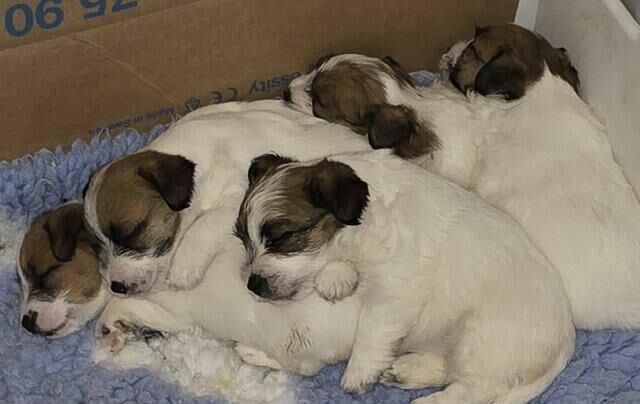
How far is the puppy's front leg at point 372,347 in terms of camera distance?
2.81 meters

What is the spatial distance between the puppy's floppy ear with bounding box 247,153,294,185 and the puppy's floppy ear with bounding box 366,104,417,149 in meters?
0.31

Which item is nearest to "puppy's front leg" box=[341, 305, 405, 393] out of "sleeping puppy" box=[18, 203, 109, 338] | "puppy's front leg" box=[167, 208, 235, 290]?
"puppy's front leg" box=[167, 208, 235, 290]

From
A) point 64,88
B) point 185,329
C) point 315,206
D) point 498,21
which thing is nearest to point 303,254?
point 315,206

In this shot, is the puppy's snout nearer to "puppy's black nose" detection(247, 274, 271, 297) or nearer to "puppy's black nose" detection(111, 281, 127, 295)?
"puppy's black nose" detection(111, 281, 127, 295)

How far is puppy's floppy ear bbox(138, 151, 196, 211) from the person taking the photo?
2.90 m

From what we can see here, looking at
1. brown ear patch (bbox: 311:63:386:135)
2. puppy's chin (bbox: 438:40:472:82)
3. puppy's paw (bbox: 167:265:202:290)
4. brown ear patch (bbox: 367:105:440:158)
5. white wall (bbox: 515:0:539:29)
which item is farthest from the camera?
white wall (bbox: 515:0:539:29)

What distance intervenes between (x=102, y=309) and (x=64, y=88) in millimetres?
695

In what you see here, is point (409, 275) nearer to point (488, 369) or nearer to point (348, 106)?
point (488, 369)

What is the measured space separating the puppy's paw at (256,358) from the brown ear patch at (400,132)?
0.71m

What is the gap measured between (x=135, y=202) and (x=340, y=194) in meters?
0.61

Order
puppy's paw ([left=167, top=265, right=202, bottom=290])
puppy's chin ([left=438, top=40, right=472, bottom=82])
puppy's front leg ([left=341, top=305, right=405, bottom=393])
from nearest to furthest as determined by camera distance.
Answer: puppy's front leg ([left=341, top=305, right=405, bottom=393])
puppy's paw ([left=167, top=265, right=202, bottom=290])
puppy's chin ([left=438, top=40, right=472, bottom=82])

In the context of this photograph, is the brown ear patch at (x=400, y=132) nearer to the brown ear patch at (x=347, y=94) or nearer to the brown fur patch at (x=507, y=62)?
the brown ear patch at (x=347, y=94)

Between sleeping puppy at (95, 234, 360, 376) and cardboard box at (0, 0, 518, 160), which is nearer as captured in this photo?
sleeping puppy at (95, 234, 360, 376)

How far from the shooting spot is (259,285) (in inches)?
109
